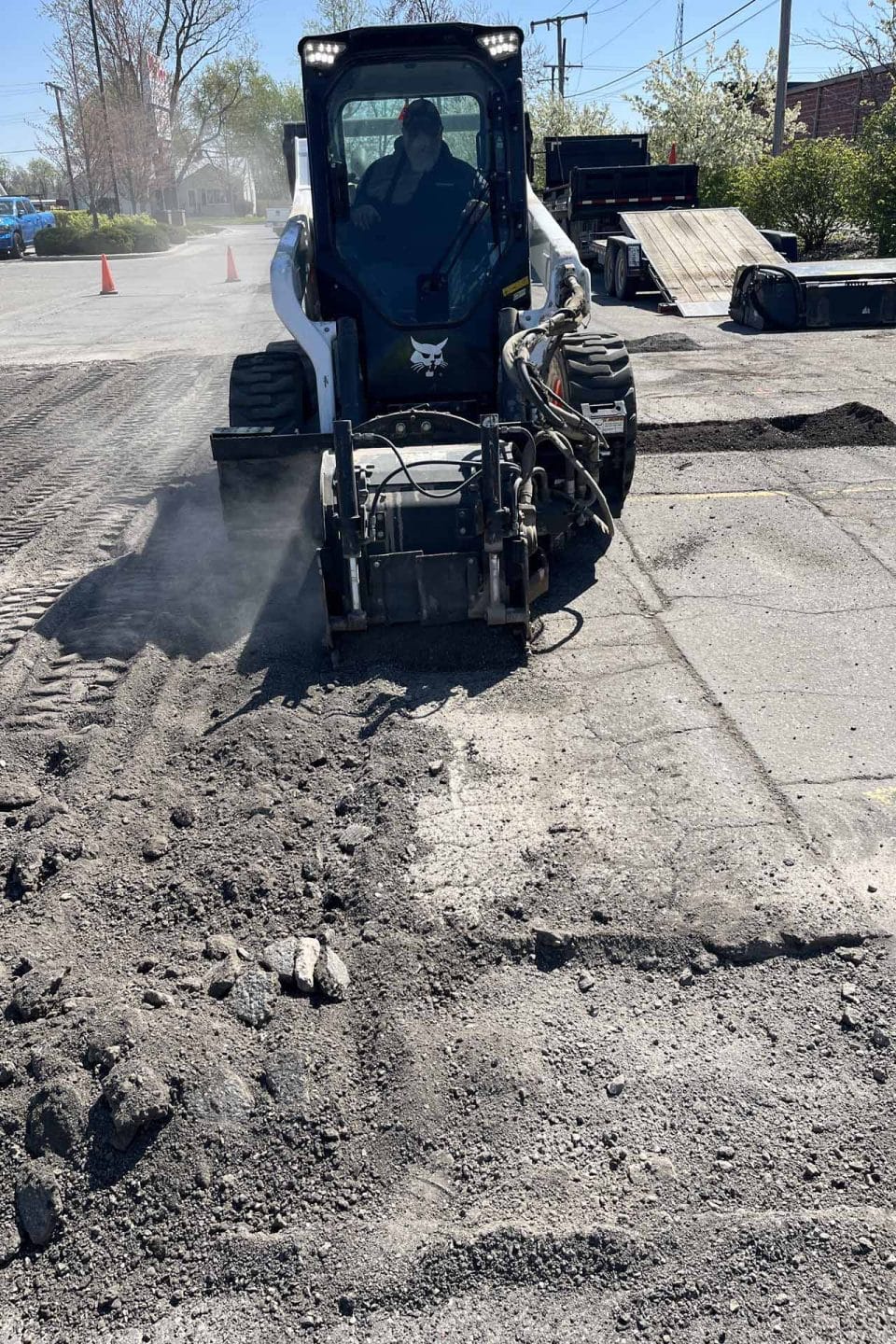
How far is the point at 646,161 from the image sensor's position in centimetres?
2408

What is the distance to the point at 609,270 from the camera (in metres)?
20.6

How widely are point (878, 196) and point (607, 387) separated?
1668cm

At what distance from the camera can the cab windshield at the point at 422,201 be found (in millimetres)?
6719

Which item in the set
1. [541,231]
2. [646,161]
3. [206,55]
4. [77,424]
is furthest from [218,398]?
[206,55]

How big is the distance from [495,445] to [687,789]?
193cm

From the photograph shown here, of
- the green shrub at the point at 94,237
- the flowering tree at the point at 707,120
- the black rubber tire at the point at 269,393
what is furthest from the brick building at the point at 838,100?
the black rubber tire at the point at 269,393

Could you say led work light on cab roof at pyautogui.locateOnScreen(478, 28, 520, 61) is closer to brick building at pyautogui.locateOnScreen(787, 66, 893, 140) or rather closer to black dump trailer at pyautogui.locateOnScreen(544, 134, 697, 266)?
black dump trailer at pyautogui.locateOnScreen(544, 134, 697, 266)

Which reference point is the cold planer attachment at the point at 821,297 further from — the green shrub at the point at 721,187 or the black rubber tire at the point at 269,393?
the black rubber tire at the point at 269,393

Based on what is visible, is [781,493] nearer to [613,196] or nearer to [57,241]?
[613,196]

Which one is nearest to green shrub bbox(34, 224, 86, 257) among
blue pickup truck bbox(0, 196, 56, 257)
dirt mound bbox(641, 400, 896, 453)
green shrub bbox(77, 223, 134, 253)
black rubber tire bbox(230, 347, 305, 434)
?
green shrub bbox(77, 223, 134, 253)

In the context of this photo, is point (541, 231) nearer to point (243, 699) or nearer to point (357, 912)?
point (243, 699)

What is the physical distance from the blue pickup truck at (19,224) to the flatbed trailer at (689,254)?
88.8 ft

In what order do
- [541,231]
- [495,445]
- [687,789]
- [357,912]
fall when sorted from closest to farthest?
[357,912] → [687,789] → [495,445] → [541,231]

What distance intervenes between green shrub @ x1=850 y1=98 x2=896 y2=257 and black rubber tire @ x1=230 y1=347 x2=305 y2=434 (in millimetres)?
17065
